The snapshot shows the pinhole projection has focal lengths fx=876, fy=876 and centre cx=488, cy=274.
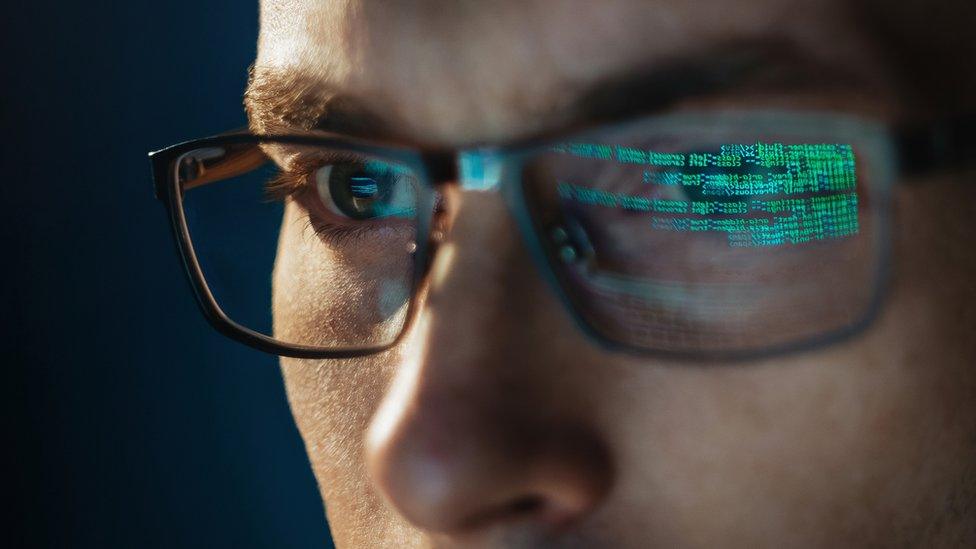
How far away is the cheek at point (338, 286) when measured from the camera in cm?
84

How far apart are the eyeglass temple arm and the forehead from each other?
2.6 inches

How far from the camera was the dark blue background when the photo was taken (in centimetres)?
152

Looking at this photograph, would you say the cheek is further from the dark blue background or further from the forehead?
the dark blue background

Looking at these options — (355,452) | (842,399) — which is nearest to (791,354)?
(842,399)

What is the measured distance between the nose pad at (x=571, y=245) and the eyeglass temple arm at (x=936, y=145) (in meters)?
0.24

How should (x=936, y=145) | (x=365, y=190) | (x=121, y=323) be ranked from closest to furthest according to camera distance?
(x=936, y=145)
(x=365, y=190)
(x=121, y=323)

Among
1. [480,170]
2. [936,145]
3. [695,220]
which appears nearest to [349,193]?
[480,170]

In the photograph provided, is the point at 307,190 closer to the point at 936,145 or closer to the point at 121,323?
the point at 936,145

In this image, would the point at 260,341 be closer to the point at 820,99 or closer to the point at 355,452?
the point at 355,452

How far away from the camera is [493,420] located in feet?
2.23

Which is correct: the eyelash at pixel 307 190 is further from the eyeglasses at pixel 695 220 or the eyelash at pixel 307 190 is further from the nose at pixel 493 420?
the nose at pixel 493 420

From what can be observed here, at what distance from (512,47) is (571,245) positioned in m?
0.16

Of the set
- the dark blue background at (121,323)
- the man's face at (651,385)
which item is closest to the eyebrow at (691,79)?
the man's face at (651,385)

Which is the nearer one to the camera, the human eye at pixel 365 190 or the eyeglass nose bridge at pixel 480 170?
the eyeglass nose bridge at pixel 480 170
